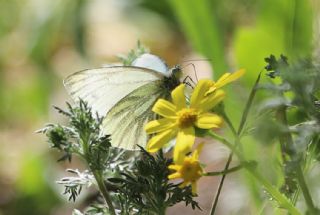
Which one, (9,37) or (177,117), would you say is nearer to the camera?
(177,117)

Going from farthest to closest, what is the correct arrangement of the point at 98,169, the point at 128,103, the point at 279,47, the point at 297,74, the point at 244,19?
the point at 244,19
the point at 279,47
the point at 128,103
the point at 98,169
the point at 297,74

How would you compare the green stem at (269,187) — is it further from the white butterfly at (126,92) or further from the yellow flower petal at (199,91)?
the white butterfly at (126,92)

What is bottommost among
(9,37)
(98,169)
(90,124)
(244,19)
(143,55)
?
(98,169)

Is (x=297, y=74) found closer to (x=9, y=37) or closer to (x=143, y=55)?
(x=143, y=55)

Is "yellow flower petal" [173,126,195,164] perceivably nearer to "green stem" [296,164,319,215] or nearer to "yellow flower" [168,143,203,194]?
"yellow flower" [168,143,203,194]

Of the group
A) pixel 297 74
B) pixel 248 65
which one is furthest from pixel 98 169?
pixel 248 65

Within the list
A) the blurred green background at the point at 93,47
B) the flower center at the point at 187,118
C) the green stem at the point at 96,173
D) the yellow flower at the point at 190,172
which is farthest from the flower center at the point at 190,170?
the blurred green background at the point at 93,47

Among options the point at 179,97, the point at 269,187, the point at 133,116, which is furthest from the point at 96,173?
the point at 269,187
